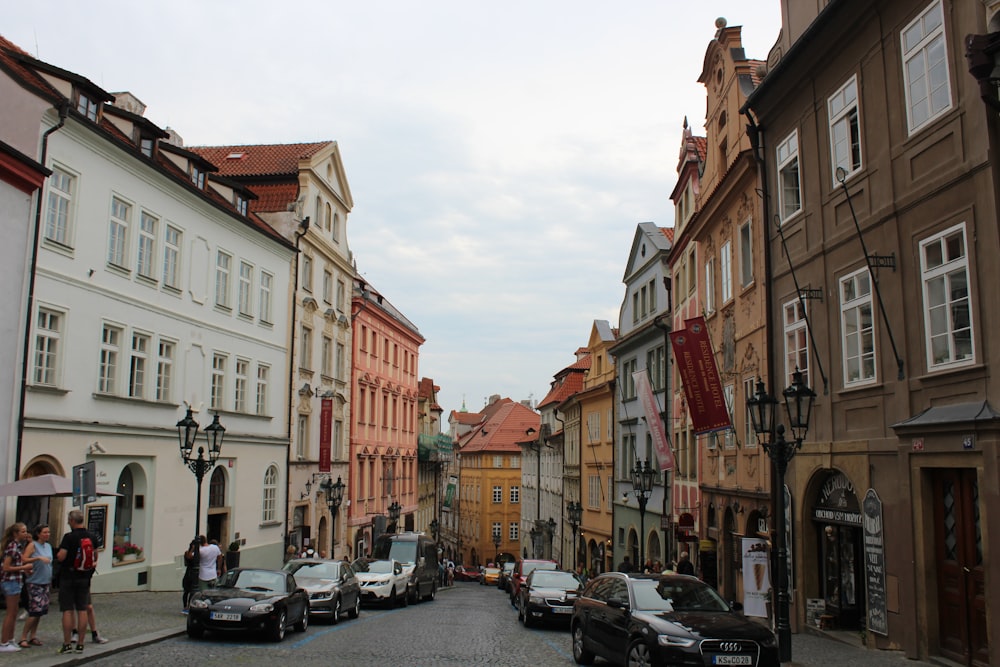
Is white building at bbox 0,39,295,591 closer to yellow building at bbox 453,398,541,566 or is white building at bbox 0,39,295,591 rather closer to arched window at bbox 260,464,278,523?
arched window at bbox 260,464,278,523

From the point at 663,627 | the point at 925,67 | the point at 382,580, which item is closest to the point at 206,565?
the point at 382,580

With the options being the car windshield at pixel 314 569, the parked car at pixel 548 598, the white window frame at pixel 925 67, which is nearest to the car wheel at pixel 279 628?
the car windshield at pixel 314 569

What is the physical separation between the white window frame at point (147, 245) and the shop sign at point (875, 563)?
19.9m

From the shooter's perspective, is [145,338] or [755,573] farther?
[145,338]

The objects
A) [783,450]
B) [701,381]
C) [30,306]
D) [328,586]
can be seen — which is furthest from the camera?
[701,381]

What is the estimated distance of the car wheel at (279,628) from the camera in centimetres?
1639

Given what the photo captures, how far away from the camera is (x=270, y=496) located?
35656mm

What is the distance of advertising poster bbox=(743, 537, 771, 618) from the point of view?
17125 millimetres

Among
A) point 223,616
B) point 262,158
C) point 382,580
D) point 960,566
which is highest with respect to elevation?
point 262,158

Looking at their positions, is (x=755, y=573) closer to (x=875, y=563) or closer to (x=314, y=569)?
(x=875, y=563)

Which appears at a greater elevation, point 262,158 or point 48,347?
point 262,158

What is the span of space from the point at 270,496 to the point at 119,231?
1420 cm

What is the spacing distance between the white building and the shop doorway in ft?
60.5

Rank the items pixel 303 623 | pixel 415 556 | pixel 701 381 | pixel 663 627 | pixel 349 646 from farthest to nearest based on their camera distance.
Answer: pixel 415 556 < pixel 701 381 < pixel 303 623 < pixel 349 646 < pixel 663 627
